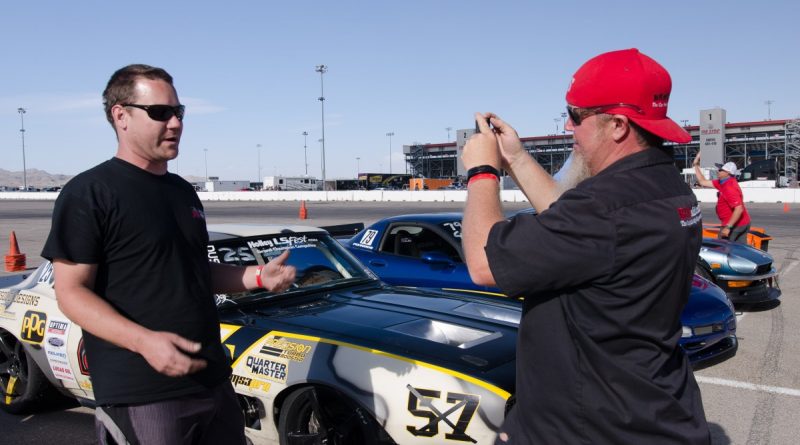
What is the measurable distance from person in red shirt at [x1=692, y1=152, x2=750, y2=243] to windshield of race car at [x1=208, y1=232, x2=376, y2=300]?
18.5 ft

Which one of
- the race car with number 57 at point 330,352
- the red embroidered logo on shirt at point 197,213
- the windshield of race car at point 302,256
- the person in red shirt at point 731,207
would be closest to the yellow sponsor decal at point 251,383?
the race car with number 57 at point 330,352

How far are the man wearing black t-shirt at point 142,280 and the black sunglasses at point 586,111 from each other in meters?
1.19

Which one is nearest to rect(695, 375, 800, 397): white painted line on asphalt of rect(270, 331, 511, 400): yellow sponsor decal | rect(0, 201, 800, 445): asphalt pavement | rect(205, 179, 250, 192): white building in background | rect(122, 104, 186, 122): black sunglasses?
rect(0, 201, 800, 445): asphalt pavement

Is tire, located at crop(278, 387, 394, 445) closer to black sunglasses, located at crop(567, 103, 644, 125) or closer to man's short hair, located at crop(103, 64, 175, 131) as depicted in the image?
man's short hair, located at crop(103, 64, 175, 131)

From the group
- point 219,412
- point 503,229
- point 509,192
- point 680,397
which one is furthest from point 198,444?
point 509,192

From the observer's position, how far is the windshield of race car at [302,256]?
12.5 ft

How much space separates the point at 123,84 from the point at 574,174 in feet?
4.62

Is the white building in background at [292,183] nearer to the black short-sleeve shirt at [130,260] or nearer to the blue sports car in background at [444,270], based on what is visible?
the blue sports car in background at [444,270]

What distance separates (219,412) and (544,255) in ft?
4.31

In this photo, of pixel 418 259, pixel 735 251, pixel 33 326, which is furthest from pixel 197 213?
pixel 735 251

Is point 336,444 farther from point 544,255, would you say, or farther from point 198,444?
point 544,255

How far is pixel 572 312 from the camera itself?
1.43 m

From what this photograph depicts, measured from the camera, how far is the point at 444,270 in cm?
562

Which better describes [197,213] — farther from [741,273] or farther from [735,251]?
[735,251]
